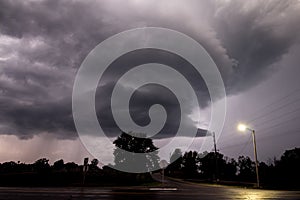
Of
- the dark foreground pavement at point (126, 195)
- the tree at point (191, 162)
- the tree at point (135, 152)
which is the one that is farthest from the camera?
the tree at point (191, 162)

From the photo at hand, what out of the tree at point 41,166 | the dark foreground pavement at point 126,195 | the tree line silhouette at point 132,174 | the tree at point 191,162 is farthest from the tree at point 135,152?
the tree at point 191,162

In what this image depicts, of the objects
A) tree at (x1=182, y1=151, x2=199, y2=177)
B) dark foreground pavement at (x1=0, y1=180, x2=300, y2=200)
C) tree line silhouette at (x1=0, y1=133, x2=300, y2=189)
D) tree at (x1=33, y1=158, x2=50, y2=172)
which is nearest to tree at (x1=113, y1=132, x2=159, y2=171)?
tree line silhouette at (x1=0, y1=133, x2=300, y2=189)

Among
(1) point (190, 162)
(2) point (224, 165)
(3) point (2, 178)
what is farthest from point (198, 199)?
(1) point (190, 162)

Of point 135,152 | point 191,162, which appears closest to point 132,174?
point 135,152

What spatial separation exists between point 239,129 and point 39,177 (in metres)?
31.1

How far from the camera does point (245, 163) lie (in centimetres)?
11969

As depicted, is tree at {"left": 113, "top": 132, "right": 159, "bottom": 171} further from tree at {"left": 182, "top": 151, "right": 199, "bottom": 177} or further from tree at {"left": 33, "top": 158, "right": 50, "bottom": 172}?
Answer: tree at {"left": 182, "top": 151, "right": 199, "bottom": 177}

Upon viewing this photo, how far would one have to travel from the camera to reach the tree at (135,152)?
2680 inches

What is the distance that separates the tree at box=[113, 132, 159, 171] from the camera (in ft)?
223

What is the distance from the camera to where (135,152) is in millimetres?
72562

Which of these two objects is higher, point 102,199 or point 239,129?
point 239,129

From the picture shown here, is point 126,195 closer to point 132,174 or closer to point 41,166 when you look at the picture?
point 132,174

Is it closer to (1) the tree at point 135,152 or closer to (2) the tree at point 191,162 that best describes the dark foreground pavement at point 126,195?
(1) the tree at point 135,152

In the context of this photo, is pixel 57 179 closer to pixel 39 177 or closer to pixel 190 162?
pixel 39 177
